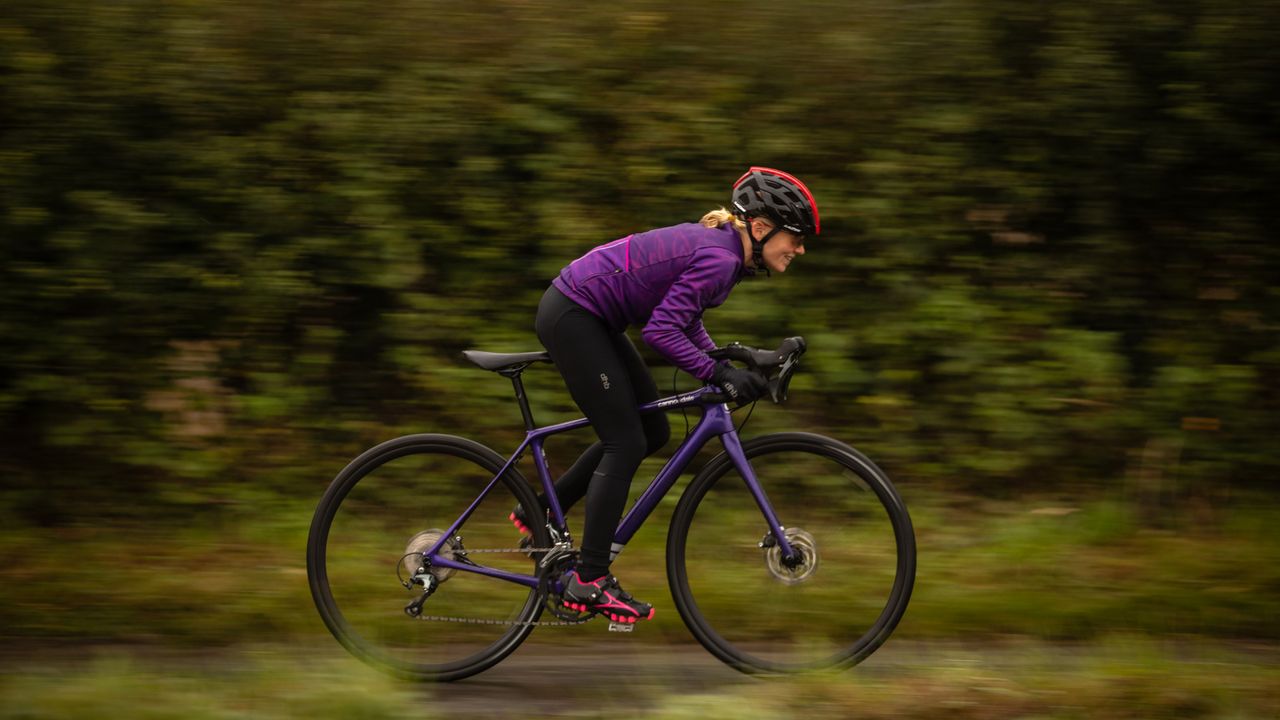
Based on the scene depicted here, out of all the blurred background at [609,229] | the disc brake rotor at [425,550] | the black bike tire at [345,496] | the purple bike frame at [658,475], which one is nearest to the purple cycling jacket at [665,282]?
the purple bike frame at [658,475]

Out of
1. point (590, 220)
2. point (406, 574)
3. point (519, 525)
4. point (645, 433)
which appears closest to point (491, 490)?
point (519, 525)

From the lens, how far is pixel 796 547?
4.82 meters

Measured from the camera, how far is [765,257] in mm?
4730

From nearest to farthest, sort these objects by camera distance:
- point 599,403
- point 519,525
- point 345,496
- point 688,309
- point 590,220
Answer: point 688,309, point 599,403, point 345,496, point 519,525, point 590,220

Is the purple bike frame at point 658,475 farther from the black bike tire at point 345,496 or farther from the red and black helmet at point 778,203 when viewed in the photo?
the red and black helmet at point 778,203

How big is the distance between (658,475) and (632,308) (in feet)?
2.21

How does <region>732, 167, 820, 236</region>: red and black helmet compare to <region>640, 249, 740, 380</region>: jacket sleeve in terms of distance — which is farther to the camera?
<region>732, 167, 820, 236</region>: red and black helmet

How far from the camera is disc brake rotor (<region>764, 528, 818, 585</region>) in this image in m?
4.81

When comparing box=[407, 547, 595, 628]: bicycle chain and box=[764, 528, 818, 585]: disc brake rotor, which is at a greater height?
box=[764, 528, 818, 585]: disc brake rotor

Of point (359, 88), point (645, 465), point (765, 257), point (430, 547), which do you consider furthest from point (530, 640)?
point (359, 88)

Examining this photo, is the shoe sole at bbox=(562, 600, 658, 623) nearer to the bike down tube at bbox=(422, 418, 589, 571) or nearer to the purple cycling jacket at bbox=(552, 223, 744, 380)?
the bike down tube at bbox=(422, 418, 589, 571)

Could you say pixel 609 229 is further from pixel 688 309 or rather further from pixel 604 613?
pixel 604 613

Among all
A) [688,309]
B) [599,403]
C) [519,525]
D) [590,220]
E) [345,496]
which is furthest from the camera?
[590,220]

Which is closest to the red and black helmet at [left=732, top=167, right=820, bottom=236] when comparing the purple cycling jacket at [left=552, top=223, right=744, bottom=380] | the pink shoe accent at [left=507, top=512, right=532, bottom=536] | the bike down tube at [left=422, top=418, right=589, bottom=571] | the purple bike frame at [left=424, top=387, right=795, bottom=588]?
the purple cycling jacket at [left=552, top=223, right=744, bottom=380]
